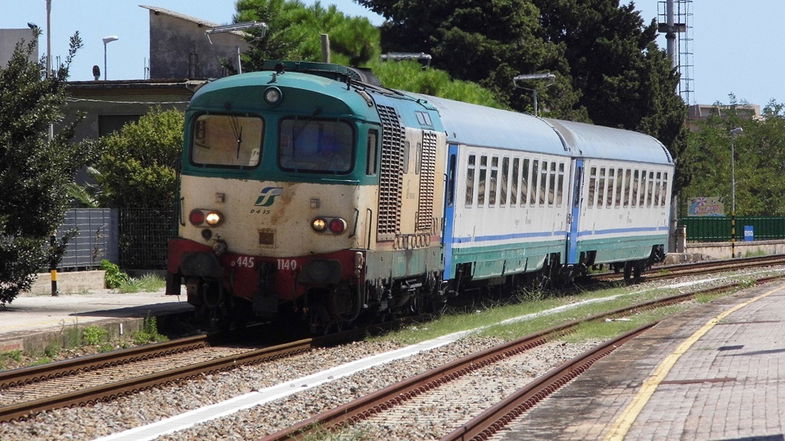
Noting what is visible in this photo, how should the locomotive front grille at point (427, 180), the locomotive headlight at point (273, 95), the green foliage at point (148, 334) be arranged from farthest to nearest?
the locomotive front grille at point (427, 180) < the green foliage at point (148, 334) < the locomotive headlight at point (273, 95)

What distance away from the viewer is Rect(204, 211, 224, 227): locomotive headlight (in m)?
17.6

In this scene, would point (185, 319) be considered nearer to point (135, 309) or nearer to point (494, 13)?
point (135, 309)

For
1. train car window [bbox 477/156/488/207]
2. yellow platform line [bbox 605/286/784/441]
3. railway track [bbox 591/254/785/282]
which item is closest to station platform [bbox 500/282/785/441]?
yellow platform line [bbox 605/286/784/441]

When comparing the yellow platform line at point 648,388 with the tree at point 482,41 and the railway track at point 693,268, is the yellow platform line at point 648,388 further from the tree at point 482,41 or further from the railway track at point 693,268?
the tree at point 482,41

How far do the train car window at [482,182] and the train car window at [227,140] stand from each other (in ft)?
20.8

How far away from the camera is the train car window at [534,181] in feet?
84.9

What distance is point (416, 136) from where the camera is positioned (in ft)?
63.8

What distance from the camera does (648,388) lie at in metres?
13.4

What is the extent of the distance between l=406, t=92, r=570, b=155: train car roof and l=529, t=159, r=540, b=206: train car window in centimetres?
26

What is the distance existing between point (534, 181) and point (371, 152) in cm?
894

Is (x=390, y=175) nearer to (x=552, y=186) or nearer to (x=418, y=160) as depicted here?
(x=418, y=160)

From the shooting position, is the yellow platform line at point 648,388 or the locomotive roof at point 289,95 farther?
the locomotive roof at point 289,95

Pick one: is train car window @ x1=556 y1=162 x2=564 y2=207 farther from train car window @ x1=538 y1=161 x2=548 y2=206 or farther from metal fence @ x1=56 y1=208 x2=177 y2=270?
metal fence @ x1=56 y1=208 x2=177 y2=270

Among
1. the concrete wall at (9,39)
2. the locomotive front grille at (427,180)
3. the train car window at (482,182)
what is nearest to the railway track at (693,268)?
the train car window at (482,182)
